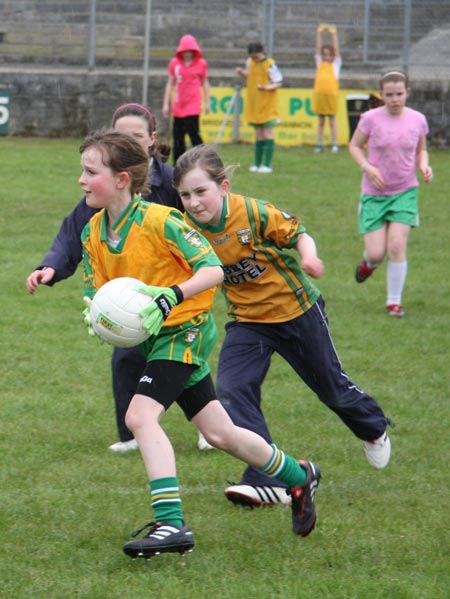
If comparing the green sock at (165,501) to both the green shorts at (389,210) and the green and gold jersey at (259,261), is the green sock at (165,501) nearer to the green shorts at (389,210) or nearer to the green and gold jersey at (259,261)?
the green and gold jersey at (259,261)

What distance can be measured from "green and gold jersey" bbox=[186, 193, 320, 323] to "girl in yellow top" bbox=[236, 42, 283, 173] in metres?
12.6

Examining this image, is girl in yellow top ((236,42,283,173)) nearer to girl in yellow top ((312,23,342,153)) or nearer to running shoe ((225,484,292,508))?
girl in yellow top ((312,23,342,153))

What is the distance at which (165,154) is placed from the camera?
604 cm

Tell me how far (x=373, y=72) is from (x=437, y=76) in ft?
7.63

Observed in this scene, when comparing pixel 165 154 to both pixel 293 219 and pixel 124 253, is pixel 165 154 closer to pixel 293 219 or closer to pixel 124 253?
pixel 293 219

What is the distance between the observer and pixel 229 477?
5.62 metres

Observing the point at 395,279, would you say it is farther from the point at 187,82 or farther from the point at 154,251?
the point at 187,82

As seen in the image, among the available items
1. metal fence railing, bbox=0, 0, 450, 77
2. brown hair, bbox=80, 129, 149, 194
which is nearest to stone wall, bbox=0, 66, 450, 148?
metal fence railing, bbox=0, 0, 450, 77

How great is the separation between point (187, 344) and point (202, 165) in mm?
810

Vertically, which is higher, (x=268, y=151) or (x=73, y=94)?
(x=73, y=94)

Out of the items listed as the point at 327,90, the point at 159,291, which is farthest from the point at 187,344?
the point at 327,90

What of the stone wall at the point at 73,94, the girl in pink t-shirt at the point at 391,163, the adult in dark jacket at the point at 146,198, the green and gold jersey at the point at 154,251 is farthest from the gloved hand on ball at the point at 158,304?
the stone wall at the point at 73,94

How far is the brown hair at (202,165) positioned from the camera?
190 inches

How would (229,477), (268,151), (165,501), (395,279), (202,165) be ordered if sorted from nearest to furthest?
(165,501), (202,165), (229,477), (395,279), (268,151)
